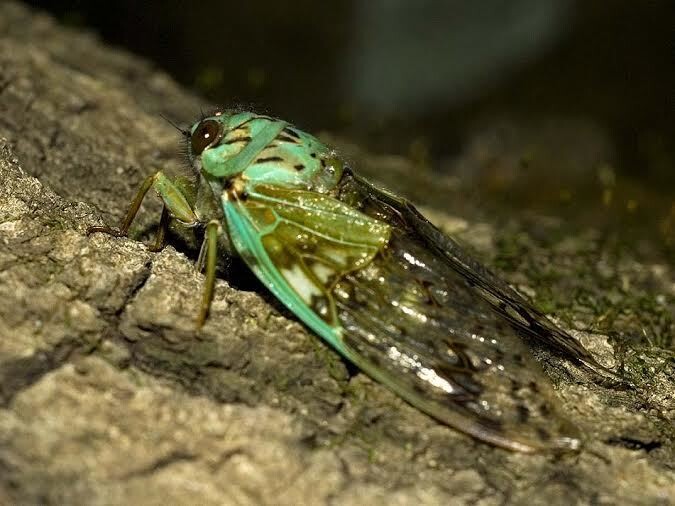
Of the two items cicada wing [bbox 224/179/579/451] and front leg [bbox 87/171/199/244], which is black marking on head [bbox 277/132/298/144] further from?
front leg [bbox 87/171/199/244]

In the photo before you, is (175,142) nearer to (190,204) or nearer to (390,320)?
(190,204)

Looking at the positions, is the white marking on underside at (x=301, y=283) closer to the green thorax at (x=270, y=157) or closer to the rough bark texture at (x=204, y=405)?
the rough bark texture at (x=204, y=405)

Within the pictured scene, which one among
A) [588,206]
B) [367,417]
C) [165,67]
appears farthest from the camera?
[165,67]

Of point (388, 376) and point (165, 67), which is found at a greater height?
point (165, 67)

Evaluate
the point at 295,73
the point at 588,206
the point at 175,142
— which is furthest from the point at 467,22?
the point at 175,142

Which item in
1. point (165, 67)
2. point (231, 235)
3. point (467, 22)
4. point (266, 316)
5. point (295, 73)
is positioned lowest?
point (266, 316)

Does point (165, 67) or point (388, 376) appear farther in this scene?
point (165, 67)

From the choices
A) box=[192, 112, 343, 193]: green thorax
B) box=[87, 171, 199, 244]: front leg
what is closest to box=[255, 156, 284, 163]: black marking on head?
box=[192, 112, 343, 193]: green thorax

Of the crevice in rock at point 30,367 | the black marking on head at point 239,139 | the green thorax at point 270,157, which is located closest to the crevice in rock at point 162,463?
the crevice in rock at point 30,367

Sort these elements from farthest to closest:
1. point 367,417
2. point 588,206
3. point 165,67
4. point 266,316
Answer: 1. point 165,67
2. point 588,206
3. point 266,316
4. point 367,417
